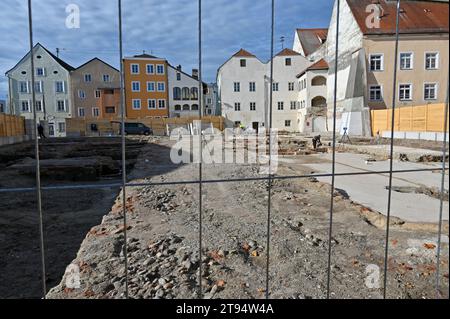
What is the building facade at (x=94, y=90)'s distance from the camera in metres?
47.1

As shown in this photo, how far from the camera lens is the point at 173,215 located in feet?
20.2

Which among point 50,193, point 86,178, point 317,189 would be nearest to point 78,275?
point 317,189

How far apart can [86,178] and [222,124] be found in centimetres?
2926

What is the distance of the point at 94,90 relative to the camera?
48.4 meters

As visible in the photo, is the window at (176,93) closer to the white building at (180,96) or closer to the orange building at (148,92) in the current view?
the white building at (180,96)

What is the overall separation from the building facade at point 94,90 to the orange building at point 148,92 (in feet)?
8.45

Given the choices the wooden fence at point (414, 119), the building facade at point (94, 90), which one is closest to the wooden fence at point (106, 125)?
the building facade at point (94, 90)

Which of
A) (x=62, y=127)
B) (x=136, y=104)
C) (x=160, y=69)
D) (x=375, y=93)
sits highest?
(x=160, y=69)

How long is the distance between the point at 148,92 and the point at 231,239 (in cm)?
4704

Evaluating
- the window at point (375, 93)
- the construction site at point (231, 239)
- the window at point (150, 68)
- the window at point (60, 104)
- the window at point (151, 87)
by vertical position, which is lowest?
the construction site at point (231, 239)

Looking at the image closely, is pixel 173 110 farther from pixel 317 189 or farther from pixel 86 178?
pixel 317 189

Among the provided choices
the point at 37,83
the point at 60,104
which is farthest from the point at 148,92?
the point at 37,83

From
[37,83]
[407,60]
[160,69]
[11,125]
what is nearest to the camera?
[37,83]

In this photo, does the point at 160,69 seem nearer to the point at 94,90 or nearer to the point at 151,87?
the point at 151,87
